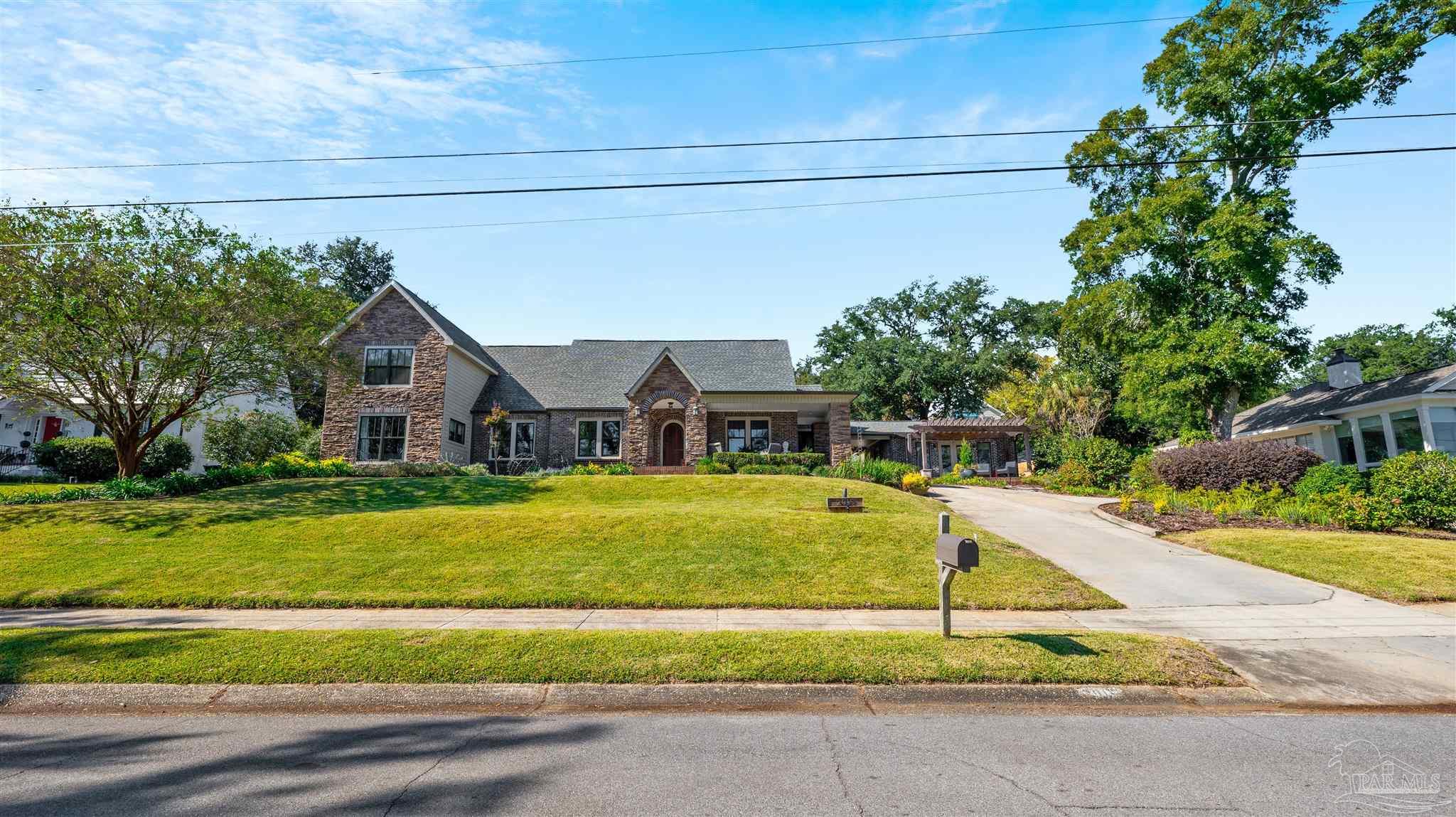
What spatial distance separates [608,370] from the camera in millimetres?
30547

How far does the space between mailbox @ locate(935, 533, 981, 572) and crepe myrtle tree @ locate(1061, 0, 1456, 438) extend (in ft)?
59.2

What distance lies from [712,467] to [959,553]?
1712cm

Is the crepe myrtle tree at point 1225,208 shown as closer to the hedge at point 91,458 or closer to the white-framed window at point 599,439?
the white-framed window at point 599,439

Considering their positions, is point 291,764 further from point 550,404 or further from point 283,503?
point 550,404

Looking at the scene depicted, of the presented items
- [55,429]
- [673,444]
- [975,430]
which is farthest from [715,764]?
[55,429]

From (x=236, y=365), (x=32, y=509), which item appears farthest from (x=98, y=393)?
(x=32, y=509)

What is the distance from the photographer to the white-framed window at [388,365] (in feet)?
84.8

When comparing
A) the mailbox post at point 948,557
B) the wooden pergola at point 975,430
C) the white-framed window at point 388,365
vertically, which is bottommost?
the mailbox post at point 948,557

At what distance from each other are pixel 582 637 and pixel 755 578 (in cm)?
354

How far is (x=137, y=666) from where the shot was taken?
5859mm

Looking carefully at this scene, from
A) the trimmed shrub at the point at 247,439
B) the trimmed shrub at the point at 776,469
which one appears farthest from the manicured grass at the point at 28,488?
the trimmed shrub at the point at 776,469

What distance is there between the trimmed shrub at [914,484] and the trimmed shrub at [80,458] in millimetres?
27282

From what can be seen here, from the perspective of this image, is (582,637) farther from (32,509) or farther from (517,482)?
(32,509)

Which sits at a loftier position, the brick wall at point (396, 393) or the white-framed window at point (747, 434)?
the brick wall at point (396, 393)
